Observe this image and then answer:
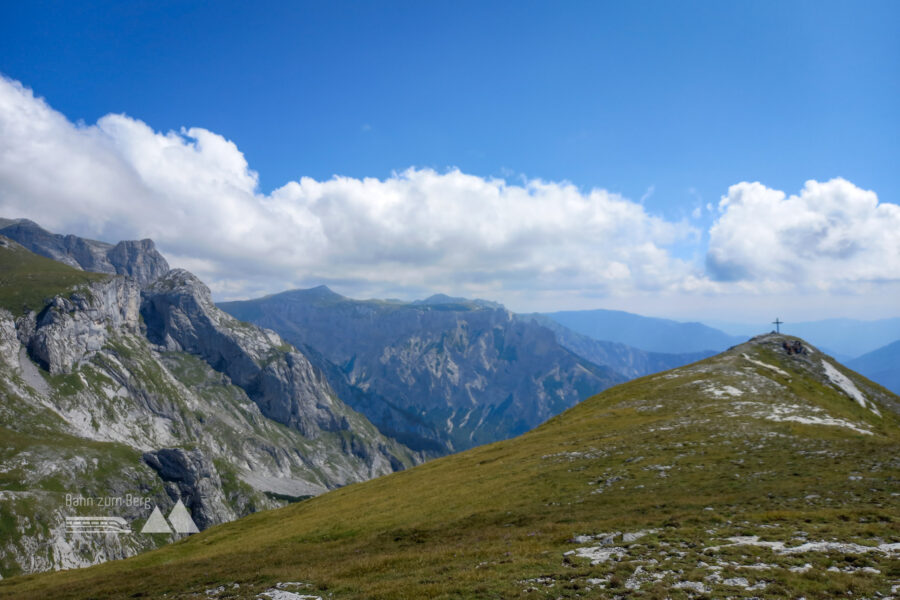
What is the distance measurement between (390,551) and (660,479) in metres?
24.7

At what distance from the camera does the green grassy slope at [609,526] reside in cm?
2067

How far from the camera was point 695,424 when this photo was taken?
200 feet

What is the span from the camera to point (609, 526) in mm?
29812

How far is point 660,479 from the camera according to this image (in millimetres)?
40969

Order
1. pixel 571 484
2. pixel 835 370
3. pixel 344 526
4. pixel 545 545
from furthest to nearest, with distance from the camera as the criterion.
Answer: pixel 835 370 → pixel 344 526 → pixel 571 484 → pixel 545 545

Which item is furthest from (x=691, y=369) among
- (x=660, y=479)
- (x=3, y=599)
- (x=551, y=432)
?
(x=3, y=599)

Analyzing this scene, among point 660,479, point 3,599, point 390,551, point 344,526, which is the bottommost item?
point 3,599

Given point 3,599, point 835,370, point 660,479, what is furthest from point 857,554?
point 835,370

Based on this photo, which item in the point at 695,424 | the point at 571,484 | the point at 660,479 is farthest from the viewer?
the point at 695,424

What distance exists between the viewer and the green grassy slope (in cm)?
2067

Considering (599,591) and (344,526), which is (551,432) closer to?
(344,526)

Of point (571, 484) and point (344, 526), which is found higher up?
point (571, 484)

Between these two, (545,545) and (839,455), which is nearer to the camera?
(545,545)

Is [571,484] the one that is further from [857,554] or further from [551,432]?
[551,432]
